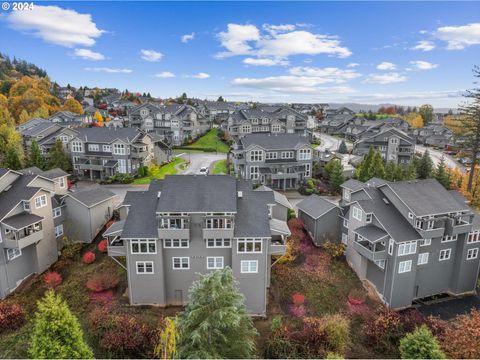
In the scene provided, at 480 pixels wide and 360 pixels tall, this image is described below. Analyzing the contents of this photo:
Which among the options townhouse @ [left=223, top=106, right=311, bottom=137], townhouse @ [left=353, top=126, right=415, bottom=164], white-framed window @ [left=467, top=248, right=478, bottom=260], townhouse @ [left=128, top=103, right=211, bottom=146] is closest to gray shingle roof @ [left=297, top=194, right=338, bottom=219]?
white-framed window @ [left=467, top=248, right=478, bottom=260]

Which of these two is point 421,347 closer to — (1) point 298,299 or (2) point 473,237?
(1) point 298,299

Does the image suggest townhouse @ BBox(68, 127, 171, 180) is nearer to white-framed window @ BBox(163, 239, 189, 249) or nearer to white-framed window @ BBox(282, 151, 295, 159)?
white-framed window @ BBox(282, 151, 295, 159)

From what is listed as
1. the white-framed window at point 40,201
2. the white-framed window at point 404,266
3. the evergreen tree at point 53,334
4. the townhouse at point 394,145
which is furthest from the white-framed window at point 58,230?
the townhouse at point 394,145

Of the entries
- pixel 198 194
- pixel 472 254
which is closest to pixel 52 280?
pixel 198 194

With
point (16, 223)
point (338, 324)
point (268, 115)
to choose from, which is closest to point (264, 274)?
point (338, 324)

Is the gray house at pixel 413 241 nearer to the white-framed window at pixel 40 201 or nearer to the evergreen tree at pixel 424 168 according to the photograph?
the white-framed window at pixel 40 201

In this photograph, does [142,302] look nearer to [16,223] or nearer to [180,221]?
[180,221]
